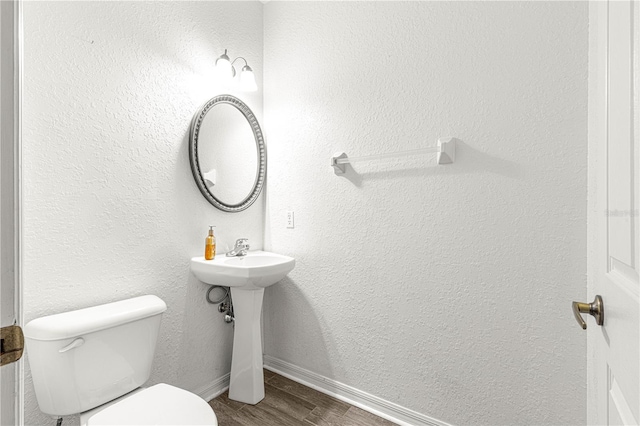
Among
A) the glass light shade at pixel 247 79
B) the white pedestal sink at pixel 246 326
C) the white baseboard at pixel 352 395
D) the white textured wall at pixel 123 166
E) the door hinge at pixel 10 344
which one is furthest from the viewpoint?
the glass light shade at pixel 247 79

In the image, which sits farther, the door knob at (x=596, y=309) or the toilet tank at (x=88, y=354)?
the toilet tank at (x=88, y=354)

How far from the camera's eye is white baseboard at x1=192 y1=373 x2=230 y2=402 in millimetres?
1743

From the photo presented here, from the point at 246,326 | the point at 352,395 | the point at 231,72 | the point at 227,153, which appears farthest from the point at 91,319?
the point at 231,72

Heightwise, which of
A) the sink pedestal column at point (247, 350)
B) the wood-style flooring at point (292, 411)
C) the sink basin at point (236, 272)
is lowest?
the wood-style flooring at point (292, 411)

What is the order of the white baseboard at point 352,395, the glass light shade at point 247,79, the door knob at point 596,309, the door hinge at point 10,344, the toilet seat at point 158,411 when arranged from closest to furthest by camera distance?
the door hinge at point 10,344 → the door knob at point 596,309 → the toilet seat at point 158,411 → the white baseboard at point 352,395 → the glass light shade at point 247,79

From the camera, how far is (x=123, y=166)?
1.43m

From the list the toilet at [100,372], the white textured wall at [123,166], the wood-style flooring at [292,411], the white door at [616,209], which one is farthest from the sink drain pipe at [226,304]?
the white door at [616,209]

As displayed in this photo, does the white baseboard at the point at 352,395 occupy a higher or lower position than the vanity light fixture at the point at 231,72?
lower

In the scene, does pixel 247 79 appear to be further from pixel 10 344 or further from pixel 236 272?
pixel 10 344

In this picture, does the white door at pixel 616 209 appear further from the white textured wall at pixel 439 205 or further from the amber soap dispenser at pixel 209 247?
the amber soap dispenser at pixel 209 247

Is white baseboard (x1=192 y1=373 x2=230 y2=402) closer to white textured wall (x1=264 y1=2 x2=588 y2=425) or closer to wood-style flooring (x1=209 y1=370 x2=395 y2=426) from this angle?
wood-style flooring (x1=209 y1=370 x2=395 y2=426)

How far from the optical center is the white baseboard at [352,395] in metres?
1.55

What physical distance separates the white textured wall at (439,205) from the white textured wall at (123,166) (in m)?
0.50

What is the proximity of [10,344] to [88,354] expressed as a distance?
89 centimetres
